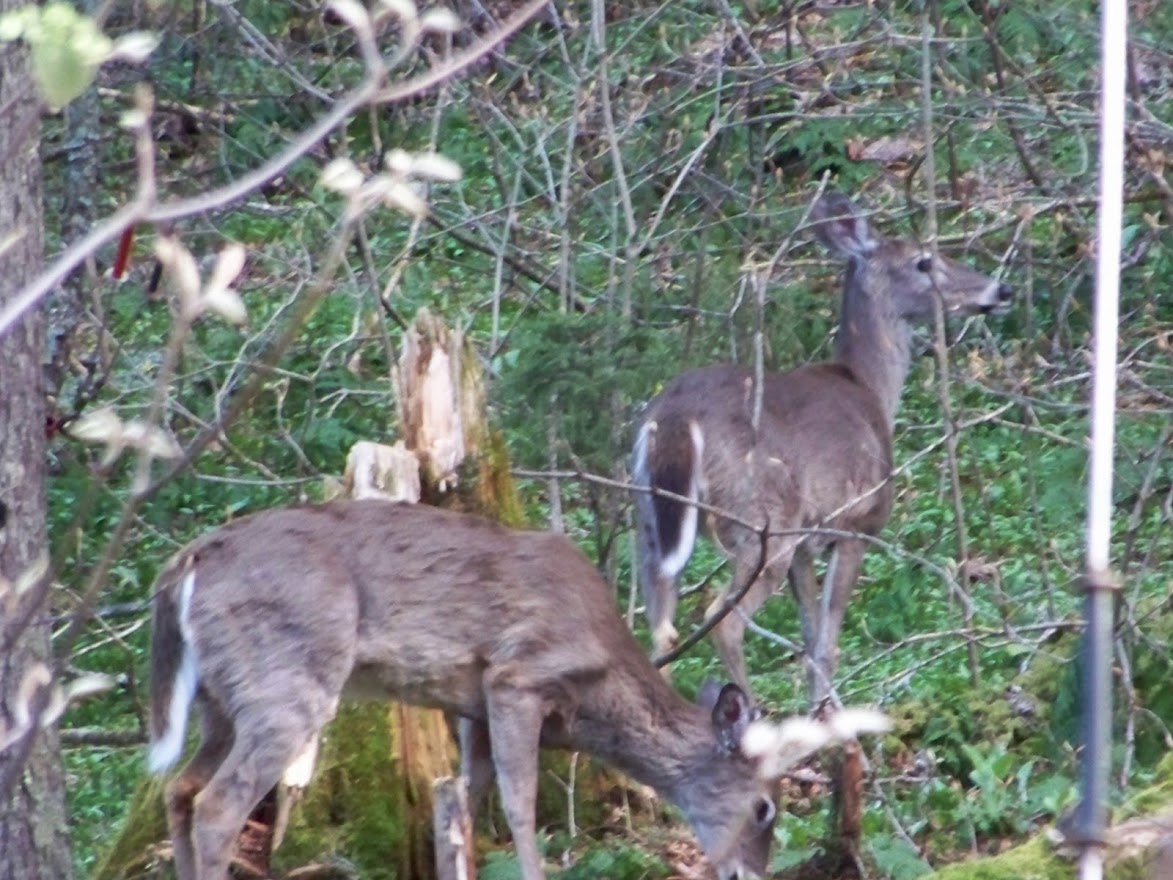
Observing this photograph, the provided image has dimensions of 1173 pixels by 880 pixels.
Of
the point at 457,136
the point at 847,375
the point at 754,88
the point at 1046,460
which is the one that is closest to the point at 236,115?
the point at 457,136

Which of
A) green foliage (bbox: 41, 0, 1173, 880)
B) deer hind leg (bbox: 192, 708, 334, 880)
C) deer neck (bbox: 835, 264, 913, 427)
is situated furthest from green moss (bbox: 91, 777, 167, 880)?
deer neck (bbox: 835, 264, 913, 427)

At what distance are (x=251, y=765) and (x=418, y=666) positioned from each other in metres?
0.56

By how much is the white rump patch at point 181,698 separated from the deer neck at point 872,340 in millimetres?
4551

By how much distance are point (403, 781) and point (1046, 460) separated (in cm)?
449

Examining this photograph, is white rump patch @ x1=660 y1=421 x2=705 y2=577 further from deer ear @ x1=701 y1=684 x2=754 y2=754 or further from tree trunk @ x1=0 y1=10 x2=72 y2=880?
tree trunk @ x1=0 y1=10 x2=72 y2=880

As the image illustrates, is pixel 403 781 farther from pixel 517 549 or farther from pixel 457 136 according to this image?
pixel 457 136

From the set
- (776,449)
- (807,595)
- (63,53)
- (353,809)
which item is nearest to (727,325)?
(776,449)

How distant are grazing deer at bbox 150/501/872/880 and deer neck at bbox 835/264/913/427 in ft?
11.6

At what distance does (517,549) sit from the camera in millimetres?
6371

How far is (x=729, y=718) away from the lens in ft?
21.7

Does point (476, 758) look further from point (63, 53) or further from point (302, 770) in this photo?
point (63, 53)

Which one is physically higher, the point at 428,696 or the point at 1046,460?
the point at 1046,460

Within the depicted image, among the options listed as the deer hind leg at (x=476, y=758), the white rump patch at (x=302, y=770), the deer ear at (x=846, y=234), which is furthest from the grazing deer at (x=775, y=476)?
the white rump patch at (x=302, y=770)

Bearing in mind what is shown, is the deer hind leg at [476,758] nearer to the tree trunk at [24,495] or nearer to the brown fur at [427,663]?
the brown fur at [427,663]
